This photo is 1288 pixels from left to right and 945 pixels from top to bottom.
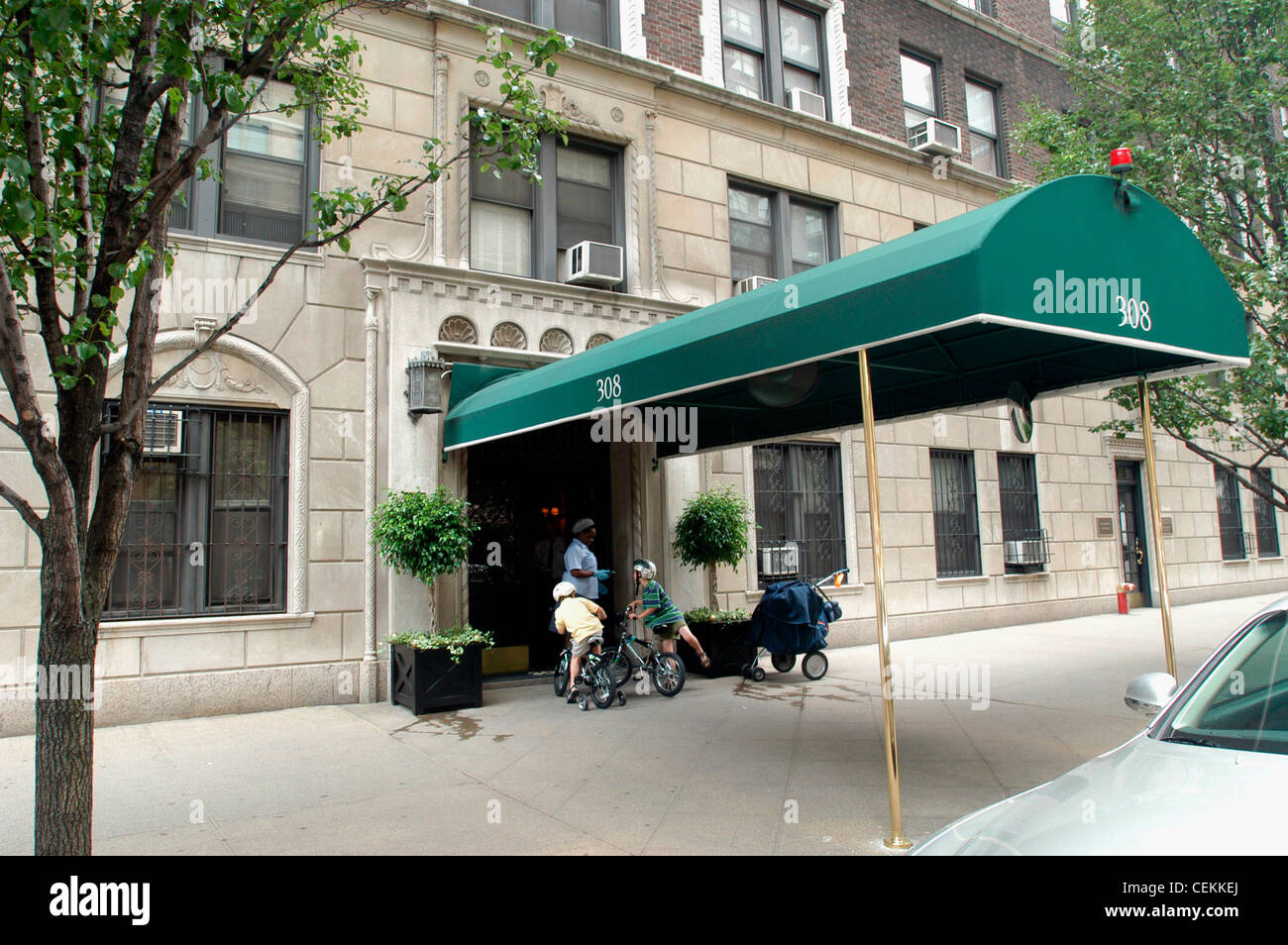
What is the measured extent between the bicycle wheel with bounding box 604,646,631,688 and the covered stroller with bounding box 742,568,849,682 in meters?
1.62

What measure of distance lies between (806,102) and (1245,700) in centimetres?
1348

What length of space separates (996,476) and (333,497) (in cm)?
1179

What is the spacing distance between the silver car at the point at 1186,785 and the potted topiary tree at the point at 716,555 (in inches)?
305

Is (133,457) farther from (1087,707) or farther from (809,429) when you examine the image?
(1087,707)

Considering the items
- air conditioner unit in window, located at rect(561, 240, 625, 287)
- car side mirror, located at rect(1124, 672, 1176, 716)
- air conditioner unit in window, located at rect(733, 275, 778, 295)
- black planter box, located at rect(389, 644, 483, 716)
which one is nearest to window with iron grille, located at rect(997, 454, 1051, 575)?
air conditioner unit in window, located at rect(733, 275, 778, 295)

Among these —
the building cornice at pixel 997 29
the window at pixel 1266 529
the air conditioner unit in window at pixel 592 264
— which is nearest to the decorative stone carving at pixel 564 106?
the air conditioner unit in window at pixel 592 264

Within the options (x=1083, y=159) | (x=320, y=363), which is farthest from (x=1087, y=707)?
(x=320, y=363)

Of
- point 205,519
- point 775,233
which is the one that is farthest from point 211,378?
point 775,233

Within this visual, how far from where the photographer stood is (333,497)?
991 cm

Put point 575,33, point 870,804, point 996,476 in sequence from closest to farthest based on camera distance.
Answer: point 870,804, point 575,33, point 996,476

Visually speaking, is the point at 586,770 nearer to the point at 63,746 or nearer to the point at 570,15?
the point at 63,746

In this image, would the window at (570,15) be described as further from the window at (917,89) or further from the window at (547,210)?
the window at (917,89)

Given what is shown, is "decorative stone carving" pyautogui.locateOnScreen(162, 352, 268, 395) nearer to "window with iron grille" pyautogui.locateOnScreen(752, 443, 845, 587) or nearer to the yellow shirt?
the yellow shirt

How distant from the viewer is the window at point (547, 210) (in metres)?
11.5
